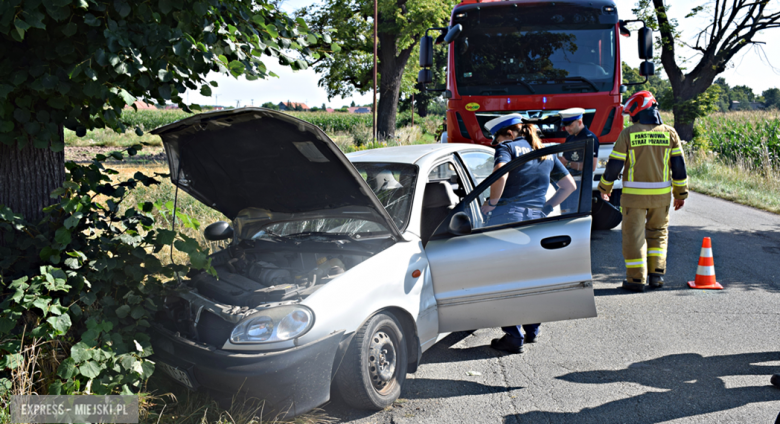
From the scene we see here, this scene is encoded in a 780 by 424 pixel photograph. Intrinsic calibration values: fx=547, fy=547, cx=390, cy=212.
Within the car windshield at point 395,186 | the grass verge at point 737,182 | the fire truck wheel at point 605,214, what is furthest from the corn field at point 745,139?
the car windshield at point 395,186

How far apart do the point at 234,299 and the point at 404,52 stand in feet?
70.1

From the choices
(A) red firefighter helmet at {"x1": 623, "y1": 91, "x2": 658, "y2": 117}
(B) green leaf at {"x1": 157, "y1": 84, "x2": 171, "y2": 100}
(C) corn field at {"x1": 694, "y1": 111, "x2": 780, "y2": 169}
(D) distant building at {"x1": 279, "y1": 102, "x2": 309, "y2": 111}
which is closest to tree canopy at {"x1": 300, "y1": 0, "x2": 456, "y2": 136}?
(C) corn field at {"x1": 694, "y1": 111, "x2": 780, "y2": 169}

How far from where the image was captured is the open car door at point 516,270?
3.60m

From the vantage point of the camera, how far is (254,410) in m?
2.92

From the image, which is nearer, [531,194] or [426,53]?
[531,194]

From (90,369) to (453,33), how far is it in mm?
6583

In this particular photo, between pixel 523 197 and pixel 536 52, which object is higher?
pixel 536 52

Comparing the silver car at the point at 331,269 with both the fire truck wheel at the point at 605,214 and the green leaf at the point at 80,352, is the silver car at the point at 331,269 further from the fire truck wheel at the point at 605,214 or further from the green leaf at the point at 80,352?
the fire truck wheel at the point at 605,214

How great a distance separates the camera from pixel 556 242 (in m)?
3.62

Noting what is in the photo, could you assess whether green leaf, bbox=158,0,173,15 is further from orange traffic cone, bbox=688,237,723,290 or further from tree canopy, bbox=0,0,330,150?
orange traffic cone, bbox=688,237,723,290

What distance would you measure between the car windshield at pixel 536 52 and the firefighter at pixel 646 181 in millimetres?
2054

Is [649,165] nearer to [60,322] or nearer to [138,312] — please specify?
[138,312]

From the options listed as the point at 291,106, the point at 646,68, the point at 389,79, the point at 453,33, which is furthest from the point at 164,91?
the point at 291,106

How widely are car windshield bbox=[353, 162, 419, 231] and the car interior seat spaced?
17cm
